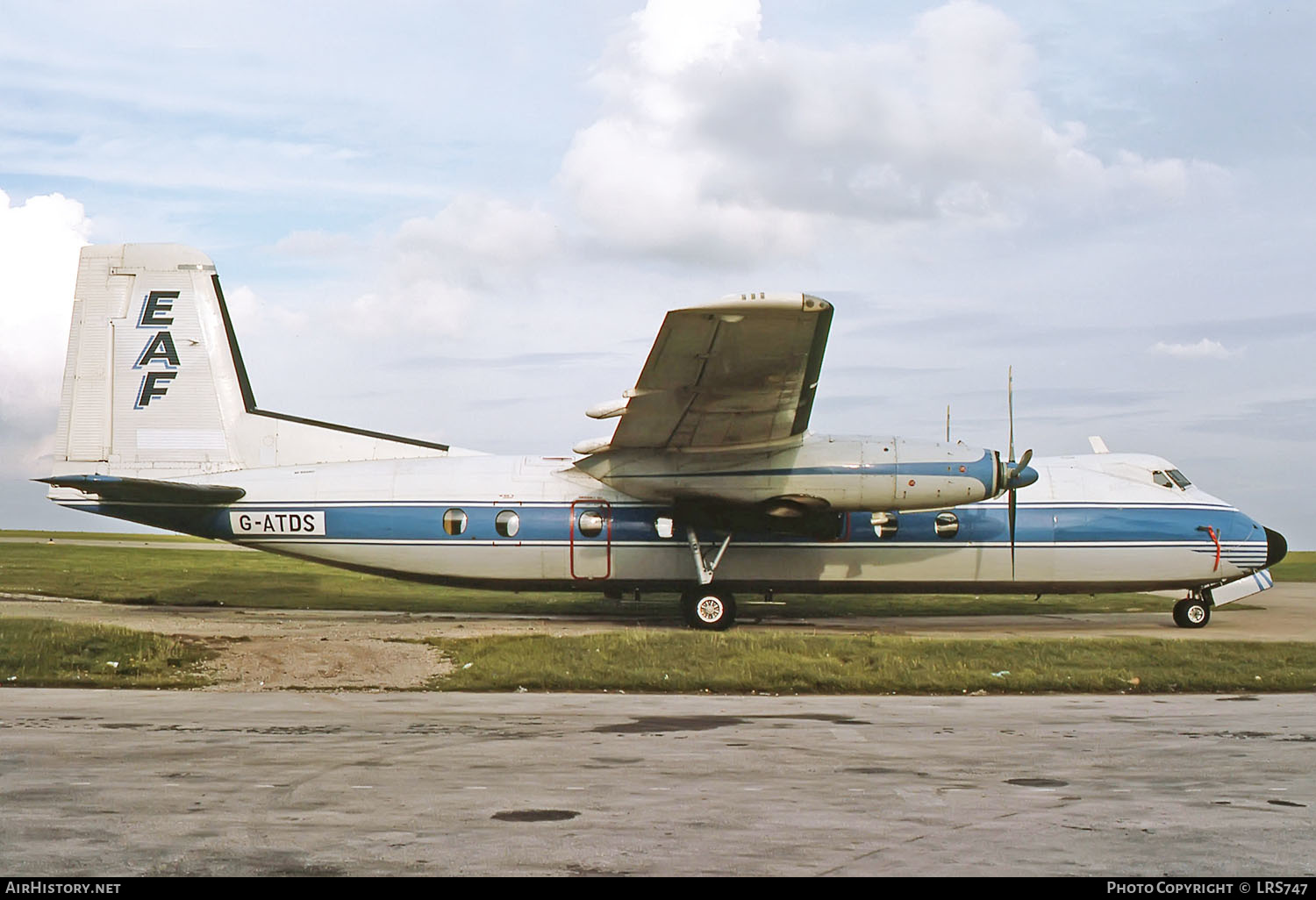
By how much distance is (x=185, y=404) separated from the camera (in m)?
22.2

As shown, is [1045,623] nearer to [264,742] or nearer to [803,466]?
[803,466]

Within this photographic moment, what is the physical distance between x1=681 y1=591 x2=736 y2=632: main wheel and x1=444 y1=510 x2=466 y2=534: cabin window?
467cm

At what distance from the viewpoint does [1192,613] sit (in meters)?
23.0

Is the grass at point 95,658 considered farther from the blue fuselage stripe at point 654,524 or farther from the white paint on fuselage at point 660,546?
the white paint on fuselage at point 660,546

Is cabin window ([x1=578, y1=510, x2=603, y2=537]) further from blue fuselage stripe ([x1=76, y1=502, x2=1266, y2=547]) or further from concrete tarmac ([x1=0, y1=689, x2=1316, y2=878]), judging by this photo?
concrete tarmac ([x1=0, y1=689, x2=1316, y2=878])

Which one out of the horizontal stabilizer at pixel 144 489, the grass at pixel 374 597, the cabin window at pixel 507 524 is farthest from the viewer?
the grass at pixel 374 597

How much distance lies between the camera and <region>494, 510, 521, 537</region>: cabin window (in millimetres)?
22141

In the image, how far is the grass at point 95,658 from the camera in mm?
14102

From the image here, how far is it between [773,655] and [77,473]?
551 inches

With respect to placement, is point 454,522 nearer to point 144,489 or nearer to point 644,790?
point 144,489

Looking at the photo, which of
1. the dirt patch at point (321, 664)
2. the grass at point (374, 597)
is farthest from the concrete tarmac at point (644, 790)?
the grass at point (374, 597)

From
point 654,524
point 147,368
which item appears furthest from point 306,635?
point 147,368

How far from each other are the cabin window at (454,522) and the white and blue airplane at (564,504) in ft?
0.12

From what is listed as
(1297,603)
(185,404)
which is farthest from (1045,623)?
(185,404)
